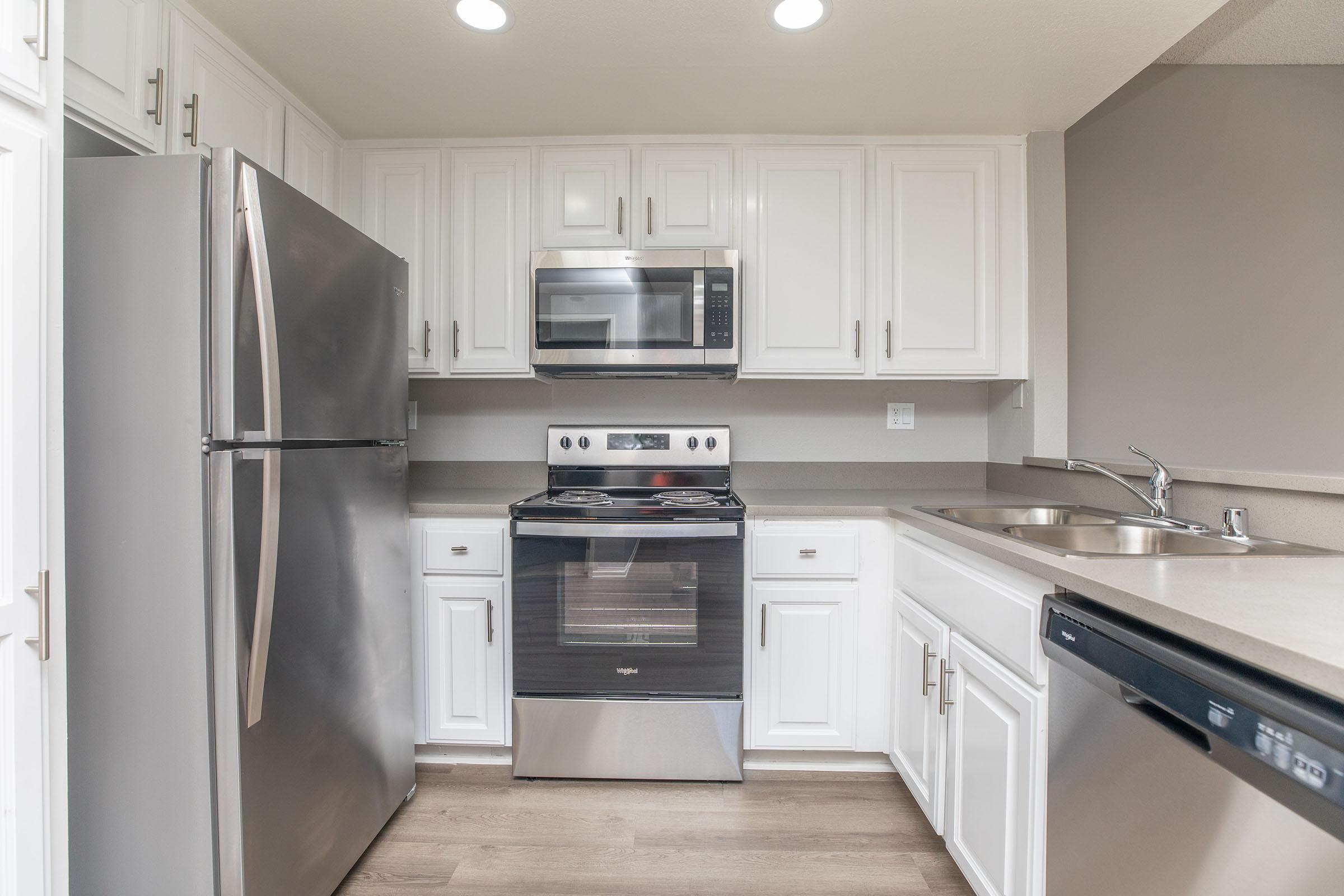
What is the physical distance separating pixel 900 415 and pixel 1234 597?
66.9 inches

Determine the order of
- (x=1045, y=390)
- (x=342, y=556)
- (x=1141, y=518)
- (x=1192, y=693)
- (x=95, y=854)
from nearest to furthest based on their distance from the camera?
(x=1192, y=693) < (x=95, y=854) < (x=342, y=556) < (x=1141, y=518) < (x=1045, y=390)

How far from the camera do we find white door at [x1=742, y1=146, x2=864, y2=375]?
2.24 meters

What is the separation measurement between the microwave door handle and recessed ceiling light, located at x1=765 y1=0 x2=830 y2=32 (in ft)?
2.43

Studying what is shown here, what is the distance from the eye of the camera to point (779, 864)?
1611 mm

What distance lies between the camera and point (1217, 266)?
2.37 metres

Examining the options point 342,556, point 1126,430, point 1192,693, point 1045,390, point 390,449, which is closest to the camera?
point 1192,693

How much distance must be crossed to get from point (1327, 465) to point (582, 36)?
9.45 ft

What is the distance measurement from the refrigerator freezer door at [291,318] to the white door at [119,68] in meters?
0.43

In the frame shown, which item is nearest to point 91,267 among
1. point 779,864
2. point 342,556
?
point 342,556

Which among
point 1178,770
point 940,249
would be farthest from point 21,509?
point 940,249

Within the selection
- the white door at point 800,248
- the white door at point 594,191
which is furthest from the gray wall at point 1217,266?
the white door at point 594,191

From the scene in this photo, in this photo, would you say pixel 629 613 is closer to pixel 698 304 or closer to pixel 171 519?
pixel 698 304

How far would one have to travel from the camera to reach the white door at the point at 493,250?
7.40 feet

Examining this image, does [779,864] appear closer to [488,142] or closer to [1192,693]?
[1192,693]
